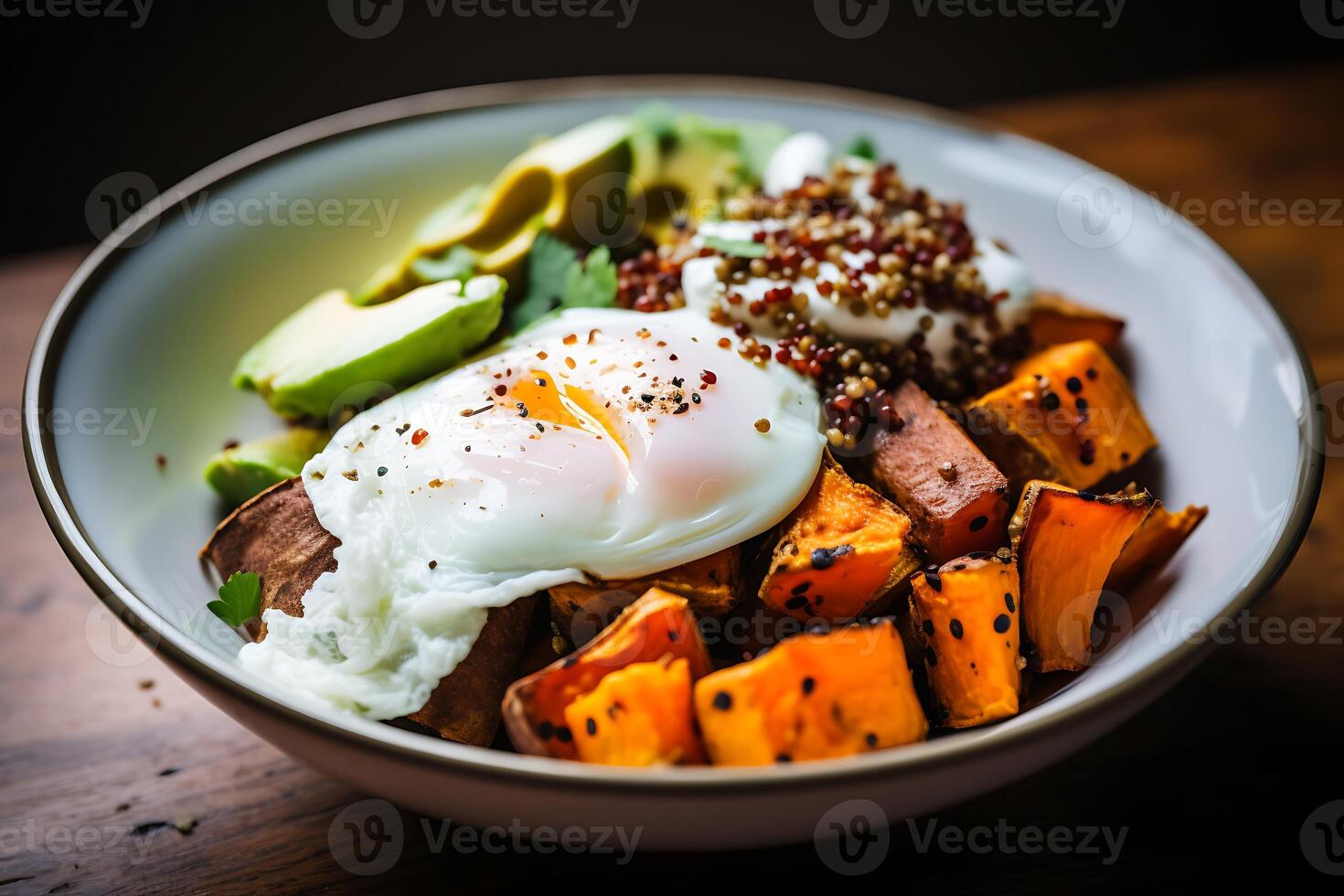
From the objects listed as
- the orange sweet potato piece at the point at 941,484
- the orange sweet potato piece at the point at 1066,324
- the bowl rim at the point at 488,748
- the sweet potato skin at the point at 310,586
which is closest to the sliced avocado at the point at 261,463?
the sweet potato skin at the point at 310,586

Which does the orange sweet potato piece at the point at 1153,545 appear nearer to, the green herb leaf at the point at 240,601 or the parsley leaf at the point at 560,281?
the parsley leaf at the point at 560,281

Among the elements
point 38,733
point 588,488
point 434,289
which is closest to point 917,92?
point 434,289

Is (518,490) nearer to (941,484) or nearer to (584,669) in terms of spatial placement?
(584,669)

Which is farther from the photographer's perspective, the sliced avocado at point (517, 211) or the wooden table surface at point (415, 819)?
the sliced avocado at point (517, 211)

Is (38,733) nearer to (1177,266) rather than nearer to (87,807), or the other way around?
(87,807)

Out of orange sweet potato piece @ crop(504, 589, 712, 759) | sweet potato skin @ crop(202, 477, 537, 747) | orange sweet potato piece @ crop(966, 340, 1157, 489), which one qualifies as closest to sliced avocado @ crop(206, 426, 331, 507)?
sweet potato skin @ crop(202, 477, 537, 747)

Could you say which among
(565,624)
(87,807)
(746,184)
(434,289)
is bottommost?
(87,807)
